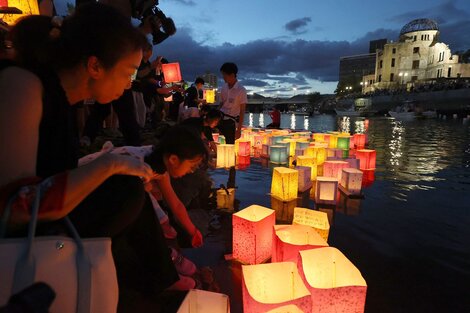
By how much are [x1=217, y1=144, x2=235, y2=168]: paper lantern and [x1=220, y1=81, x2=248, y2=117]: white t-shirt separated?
62cm

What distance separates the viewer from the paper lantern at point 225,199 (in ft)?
11.5

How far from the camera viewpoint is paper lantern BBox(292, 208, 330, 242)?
2.49m

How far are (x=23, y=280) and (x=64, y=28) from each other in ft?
2.91

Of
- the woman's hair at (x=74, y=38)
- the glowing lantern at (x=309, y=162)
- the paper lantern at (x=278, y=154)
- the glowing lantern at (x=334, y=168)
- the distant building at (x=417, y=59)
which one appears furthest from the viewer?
the distant building at (x=417, y=59)

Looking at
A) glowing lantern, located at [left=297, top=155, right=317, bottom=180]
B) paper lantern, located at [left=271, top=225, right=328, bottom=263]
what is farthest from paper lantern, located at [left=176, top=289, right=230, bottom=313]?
glowing lantern, located at [left=297, top=155, right=317, bottom=180]

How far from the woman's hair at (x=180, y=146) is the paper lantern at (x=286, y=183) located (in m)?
1.83

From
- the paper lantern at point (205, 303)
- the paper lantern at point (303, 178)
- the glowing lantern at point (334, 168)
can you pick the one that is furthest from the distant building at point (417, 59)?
the paper lantern at point (205, 303)

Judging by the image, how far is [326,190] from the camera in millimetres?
3574

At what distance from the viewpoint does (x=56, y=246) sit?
0.88 meters

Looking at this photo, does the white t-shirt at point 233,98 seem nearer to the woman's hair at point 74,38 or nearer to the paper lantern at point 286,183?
the paper lantern at point 286,183

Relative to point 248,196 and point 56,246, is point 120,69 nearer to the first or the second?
point 56,246

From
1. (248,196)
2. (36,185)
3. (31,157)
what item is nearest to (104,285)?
(36,185)

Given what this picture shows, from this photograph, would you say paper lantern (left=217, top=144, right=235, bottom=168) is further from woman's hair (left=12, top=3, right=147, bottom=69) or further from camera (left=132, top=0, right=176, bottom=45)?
woman's hair (left=12, top=3, right=147, bottom=69)

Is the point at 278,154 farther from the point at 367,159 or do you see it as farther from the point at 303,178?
the point at 303,178
